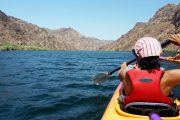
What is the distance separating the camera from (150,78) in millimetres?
5520

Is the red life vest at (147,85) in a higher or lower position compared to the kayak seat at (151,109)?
higher

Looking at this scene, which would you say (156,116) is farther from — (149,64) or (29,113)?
(29,113)

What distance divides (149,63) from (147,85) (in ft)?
1.37

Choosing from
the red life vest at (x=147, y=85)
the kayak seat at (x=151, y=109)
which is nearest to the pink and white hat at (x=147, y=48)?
the red life vest at (x=147, y=85)

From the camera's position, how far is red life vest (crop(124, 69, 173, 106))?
5520mm

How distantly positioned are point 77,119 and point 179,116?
4615mm

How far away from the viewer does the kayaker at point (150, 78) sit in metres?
5.50

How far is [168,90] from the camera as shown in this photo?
5.58 m

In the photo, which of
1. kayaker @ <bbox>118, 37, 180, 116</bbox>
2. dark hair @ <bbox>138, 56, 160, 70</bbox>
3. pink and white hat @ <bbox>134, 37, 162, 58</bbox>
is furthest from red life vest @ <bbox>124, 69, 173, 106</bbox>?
Answer: pink and white hat @ <bbox>134, 37, 162, 58</bbox>

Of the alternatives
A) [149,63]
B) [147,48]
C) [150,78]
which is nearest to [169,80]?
[150,78]

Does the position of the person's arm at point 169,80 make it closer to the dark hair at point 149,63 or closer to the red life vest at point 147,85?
the red life vest at point 147,85

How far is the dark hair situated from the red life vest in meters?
0.10

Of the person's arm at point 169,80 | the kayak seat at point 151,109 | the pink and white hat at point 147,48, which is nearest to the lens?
the person's arm at point 169,80

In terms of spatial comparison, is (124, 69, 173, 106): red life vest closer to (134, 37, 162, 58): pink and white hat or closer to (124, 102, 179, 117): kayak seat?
(124, 102, 179, 117): kayak seat
